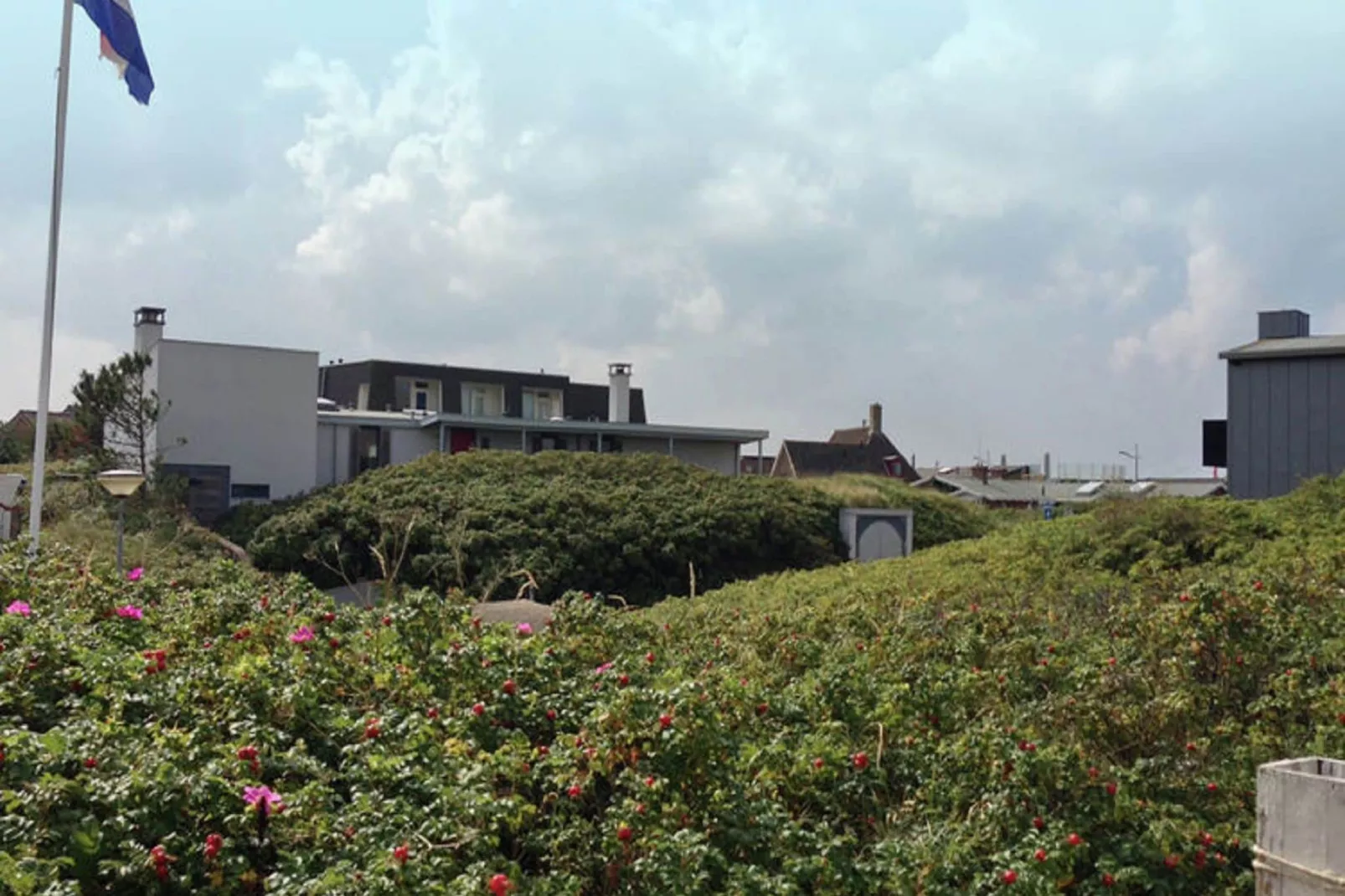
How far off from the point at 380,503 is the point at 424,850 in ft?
61.6

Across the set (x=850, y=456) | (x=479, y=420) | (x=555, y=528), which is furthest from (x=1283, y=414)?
(x=850, y=456)

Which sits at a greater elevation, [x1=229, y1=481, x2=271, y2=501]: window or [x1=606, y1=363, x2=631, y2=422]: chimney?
[x1=606, y1=363, x2=631, y2=422]: chimney

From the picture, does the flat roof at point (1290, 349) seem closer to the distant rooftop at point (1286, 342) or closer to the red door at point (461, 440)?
the distant rooftop at point (1286, 342)

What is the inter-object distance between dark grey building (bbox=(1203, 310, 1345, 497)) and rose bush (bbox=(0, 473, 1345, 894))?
1108 centimetres

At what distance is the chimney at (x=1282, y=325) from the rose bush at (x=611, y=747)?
12997 millimetres

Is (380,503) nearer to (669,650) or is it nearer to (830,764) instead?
(669,650)

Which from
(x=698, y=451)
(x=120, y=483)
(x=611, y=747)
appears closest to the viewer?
(x=611, y=747)

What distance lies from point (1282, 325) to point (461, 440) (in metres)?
→ 19.2

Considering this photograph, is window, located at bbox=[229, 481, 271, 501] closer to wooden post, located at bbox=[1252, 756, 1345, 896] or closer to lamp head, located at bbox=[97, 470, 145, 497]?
lamp head, located at bbox=[97, 470, 145, 497]

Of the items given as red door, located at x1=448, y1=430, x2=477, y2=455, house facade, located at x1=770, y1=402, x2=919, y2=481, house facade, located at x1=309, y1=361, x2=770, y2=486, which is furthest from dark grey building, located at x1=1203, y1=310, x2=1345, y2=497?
house facade, located at x1=770, y1=402, x2=919, y2=481

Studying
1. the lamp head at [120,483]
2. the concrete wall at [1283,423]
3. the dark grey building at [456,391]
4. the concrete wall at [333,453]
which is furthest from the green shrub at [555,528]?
the dark grey building at [456,391]

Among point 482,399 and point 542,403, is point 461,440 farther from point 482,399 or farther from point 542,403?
point 542,403

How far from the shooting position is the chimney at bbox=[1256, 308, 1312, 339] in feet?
60.4

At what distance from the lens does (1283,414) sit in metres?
17.1
